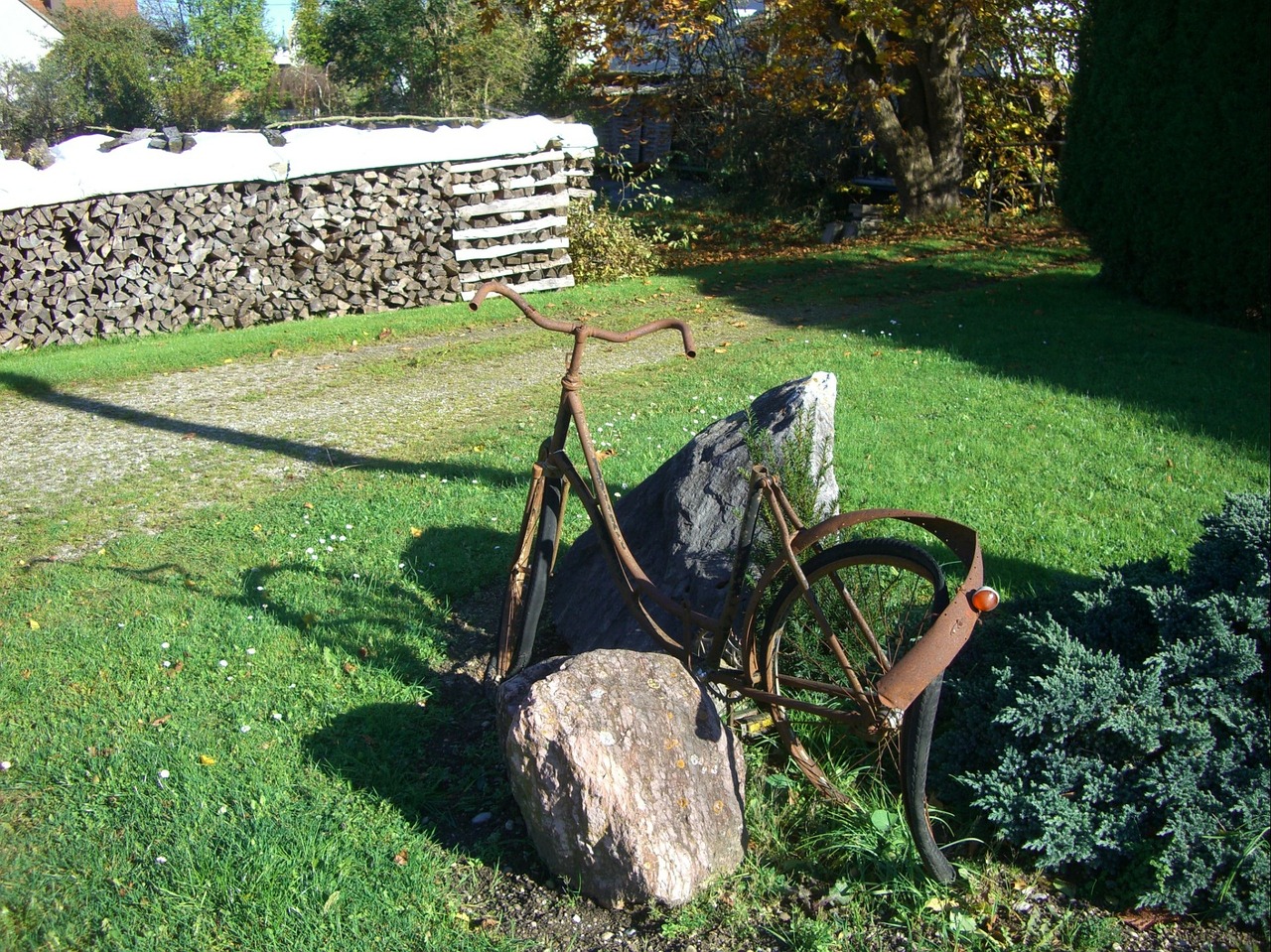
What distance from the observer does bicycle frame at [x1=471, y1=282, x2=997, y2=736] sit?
2621 millimetres

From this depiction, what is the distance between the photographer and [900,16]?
1373cm

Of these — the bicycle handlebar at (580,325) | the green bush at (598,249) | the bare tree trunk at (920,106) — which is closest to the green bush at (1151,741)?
the bicycle handlebar at (580,325)

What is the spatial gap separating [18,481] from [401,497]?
2.60 m

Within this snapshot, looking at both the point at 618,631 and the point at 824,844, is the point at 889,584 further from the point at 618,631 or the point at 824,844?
the point at 618,631

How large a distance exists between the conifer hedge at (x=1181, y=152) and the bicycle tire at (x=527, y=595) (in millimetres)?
8357

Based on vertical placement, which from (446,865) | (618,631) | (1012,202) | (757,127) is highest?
(757,127)

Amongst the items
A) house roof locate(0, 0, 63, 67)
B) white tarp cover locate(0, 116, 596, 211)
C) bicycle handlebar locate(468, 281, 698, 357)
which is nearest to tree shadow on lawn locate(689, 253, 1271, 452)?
white tarp cover locate(0, 116, 596, 211)

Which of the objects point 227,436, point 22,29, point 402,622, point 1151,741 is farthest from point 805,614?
point 22,29

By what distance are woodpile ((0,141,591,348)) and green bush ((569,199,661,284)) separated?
44cm

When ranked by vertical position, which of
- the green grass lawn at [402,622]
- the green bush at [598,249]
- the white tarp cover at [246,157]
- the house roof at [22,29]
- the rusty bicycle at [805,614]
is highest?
the house roof at [22,29]

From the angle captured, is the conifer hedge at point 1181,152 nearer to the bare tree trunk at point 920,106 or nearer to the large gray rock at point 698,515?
the bare tree trunk at point 920,106

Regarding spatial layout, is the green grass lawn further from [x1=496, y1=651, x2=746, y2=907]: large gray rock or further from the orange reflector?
the orange reflector

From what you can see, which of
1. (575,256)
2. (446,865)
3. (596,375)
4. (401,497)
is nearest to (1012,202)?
(575,256)

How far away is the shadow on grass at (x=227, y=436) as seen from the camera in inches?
258
